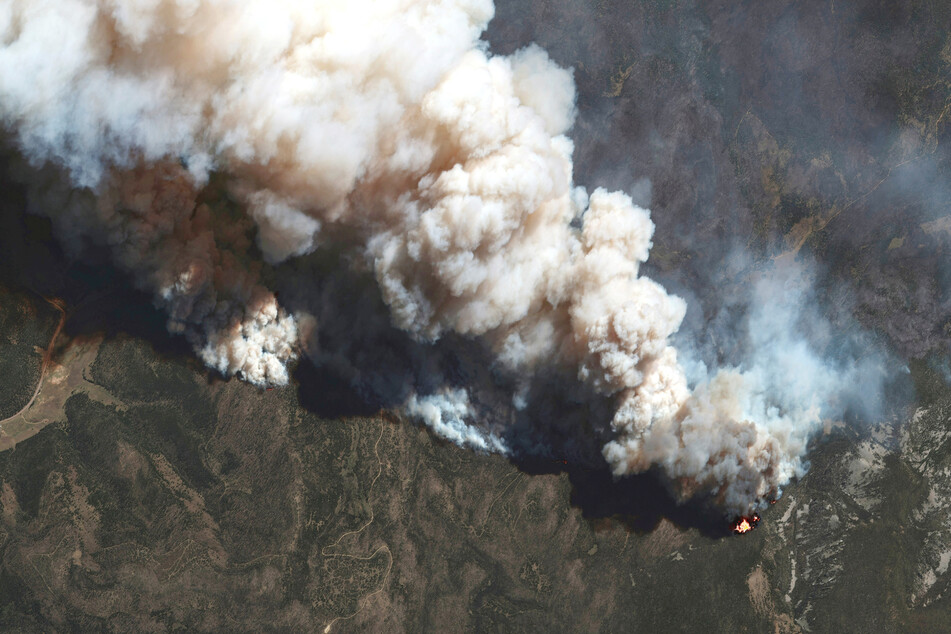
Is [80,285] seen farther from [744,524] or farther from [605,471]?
[744,524]

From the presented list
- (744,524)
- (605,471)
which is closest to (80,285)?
(605,471)

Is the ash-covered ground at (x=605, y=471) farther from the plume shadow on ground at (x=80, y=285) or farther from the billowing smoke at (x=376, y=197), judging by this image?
the billowing smoke at (x=376, y=197)

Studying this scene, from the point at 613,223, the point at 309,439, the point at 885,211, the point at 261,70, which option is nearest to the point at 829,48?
the point at 885,211

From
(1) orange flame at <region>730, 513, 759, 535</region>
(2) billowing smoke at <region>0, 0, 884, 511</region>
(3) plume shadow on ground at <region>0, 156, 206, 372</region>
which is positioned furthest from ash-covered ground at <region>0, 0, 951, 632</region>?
(2) billowing smoke at <region>0, 0, 884, 511</region>

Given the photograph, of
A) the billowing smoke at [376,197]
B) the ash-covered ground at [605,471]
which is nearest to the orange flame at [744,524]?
the ash-covered ground at [605,471]

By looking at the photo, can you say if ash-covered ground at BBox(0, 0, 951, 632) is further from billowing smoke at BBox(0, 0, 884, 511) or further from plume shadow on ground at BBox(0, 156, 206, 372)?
billowing smoke at BBox(0, 0, 884, 511)
